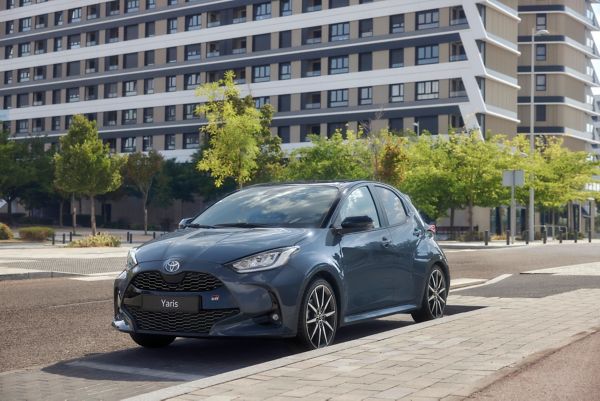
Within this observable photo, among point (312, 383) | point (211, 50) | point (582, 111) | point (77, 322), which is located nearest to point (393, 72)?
point (211, 50)

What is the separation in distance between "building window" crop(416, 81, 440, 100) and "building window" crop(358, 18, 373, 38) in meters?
6.02

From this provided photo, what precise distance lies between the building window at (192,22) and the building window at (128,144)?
36.9ft

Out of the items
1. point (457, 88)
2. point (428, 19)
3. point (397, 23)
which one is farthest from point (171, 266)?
point (397, 23)

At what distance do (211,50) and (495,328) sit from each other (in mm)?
66202

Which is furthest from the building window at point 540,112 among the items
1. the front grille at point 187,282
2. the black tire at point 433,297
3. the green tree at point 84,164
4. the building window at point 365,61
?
the front grille at point 187,282

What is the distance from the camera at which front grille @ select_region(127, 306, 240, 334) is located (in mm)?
6590

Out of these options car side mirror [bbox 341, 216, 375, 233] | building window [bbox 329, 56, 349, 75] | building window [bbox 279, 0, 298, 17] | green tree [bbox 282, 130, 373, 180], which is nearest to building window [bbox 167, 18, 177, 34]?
building window [bbox 279, 0, 298, 17]

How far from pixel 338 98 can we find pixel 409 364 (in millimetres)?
59760

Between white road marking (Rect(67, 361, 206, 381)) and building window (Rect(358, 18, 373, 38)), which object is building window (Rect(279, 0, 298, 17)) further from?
white road marking (Rect(67, 361, 206, 381))

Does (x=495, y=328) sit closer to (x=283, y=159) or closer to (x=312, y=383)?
(x=312, y=383)

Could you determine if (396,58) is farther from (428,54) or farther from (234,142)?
(234,142)

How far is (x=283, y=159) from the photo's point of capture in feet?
188

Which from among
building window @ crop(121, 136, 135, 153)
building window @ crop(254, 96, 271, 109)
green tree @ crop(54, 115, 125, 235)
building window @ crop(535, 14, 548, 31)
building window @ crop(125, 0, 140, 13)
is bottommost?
green tree @ crop(54, 115, 125, 235)

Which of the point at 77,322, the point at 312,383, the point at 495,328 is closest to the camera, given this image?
the point at 312,383
